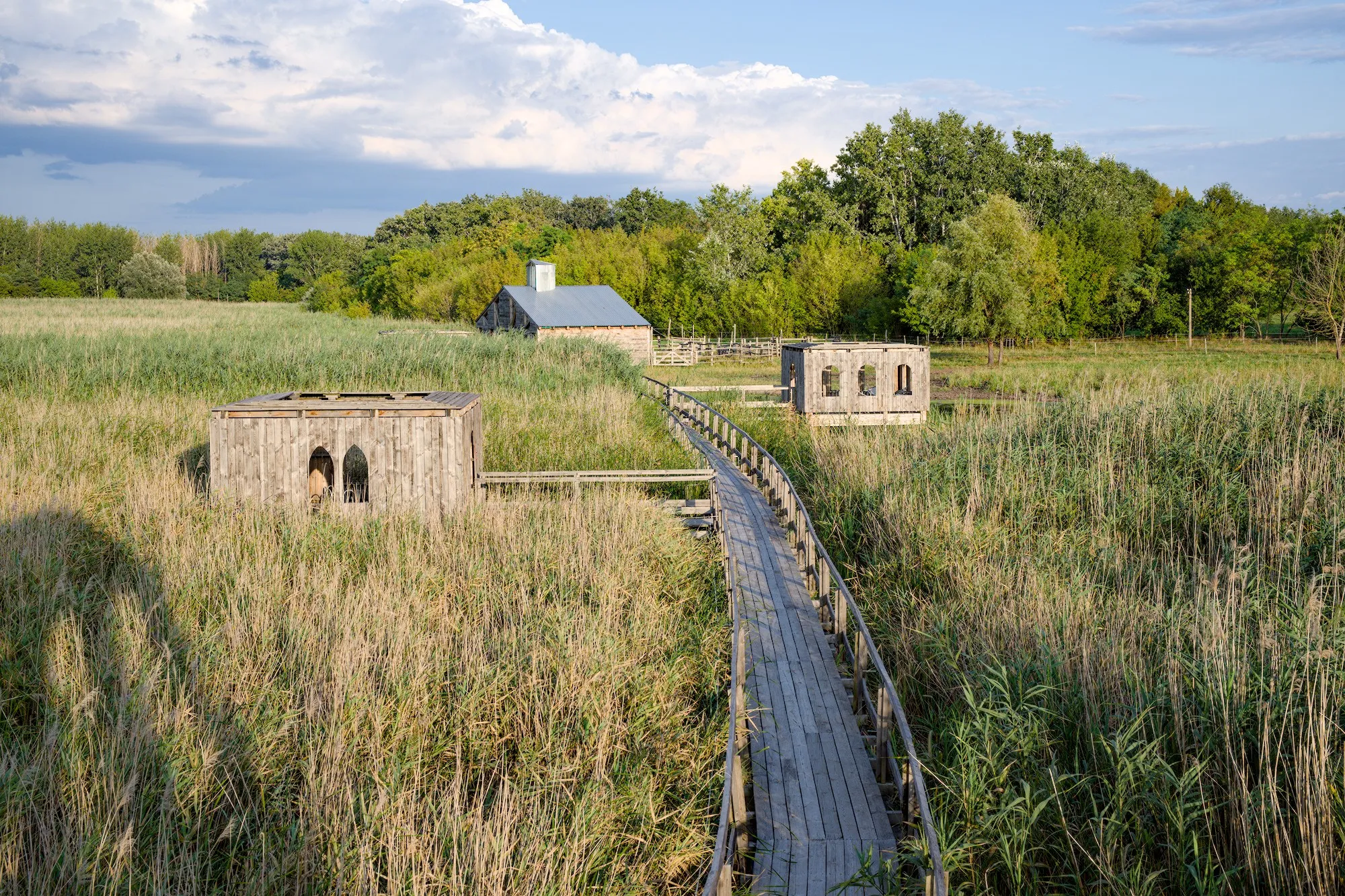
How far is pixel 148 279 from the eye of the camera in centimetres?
9631

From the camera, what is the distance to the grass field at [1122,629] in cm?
591

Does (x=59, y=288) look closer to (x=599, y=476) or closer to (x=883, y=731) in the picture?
(x=599, y=476)

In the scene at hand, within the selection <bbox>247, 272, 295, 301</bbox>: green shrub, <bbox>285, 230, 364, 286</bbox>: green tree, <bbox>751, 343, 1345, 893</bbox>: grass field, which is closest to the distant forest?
<bbox>247, 272, 295, 301</bbox>: green shrub

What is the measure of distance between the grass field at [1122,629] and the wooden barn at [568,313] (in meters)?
26.1

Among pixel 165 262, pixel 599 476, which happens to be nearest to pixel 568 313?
pixel 599 476

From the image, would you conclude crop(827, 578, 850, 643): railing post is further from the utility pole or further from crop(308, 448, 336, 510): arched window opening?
the utility pole

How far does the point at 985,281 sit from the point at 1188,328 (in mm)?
15463

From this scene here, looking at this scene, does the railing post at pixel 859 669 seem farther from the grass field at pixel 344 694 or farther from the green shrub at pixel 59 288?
the green shrub at pixel 59 288

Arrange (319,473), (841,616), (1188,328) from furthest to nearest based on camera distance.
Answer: (1188,328) → (319,473) → (841,616)

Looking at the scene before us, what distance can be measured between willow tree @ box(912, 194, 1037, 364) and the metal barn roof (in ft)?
47.6

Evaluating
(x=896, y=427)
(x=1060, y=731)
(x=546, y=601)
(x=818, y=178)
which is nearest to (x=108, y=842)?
(x=546, y=601)

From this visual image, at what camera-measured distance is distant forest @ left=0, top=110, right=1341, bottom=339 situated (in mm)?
49469

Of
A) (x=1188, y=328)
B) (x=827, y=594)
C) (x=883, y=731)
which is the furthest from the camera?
(x=1188, y=328)

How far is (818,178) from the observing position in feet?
237
